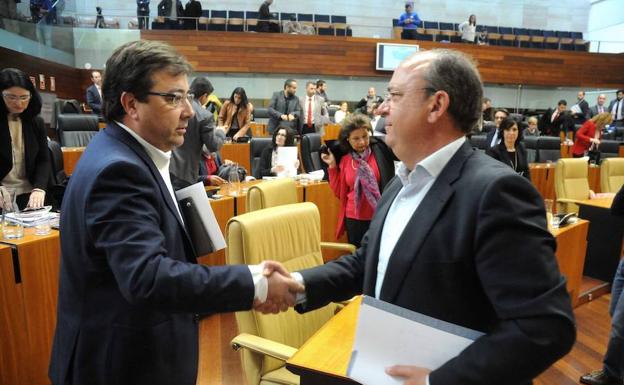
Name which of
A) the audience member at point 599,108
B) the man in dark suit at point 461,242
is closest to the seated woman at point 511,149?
the man in dark suit at point 461,242

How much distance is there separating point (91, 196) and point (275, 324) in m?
0.95

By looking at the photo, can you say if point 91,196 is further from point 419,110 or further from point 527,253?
point 527,253

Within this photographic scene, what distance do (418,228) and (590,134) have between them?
26.8 ft

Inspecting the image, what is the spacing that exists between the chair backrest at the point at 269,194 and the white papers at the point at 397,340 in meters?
1.27

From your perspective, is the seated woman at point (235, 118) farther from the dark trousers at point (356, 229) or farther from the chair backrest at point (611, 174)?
the chair backrest at point (611, 174)

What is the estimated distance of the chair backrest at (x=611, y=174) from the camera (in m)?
5.07

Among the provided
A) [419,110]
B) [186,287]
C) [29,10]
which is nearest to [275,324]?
[186,287]

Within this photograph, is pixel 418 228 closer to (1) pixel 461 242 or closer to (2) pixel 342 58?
(1) pixel 461 242

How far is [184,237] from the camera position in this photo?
1.24 metres

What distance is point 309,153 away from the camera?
17.4 feet

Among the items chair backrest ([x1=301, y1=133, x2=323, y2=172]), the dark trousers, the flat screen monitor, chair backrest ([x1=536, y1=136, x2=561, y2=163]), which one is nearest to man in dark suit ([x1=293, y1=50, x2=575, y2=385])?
the dark trousers

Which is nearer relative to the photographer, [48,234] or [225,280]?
[225,280]

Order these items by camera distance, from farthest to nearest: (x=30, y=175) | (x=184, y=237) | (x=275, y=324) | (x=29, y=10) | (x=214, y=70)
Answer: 1. (x=214, y=70)
2. (x=29, y=10)
3. (x=30, y=175)
4. (x=275, y=324)
5. (x=184, y=237)

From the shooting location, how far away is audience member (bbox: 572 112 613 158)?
7.57 meters
